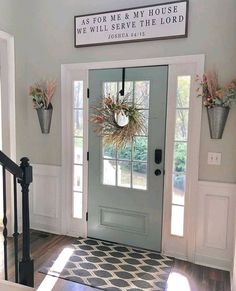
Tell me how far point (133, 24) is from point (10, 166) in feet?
6.45

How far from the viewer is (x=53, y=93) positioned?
3.21 meters

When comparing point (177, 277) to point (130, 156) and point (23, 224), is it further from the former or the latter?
point (23, 224)

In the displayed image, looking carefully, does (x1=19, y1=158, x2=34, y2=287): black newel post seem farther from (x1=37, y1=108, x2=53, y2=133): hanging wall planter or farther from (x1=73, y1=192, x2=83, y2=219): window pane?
(x1=37, y1=108, x2=53, y2=133): hanging wall planter

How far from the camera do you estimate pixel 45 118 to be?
3.21 meters

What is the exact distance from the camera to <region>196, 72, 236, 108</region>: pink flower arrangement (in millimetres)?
2406

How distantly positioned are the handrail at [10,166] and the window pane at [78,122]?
143 centimetres

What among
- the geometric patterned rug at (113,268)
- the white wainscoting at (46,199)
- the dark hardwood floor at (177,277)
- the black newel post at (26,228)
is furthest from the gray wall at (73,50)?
the black newel post at (26,228)

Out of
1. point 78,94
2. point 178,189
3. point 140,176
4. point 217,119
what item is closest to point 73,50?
point 78,94

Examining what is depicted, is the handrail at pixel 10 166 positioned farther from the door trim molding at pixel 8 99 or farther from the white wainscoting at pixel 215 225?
the white wainscoting at pixel 215 225

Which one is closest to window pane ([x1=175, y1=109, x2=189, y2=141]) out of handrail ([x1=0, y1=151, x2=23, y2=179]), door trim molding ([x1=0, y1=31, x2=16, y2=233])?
handrail ([x1=0, y1=151, x2=23, y2=179])

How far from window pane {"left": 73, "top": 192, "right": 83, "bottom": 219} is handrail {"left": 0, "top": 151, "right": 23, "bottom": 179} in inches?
59.6

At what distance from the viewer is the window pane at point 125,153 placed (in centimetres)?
298

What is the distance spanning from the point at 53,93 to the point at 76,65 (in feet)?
1.46

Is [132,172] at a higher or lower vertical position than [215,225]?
higher
